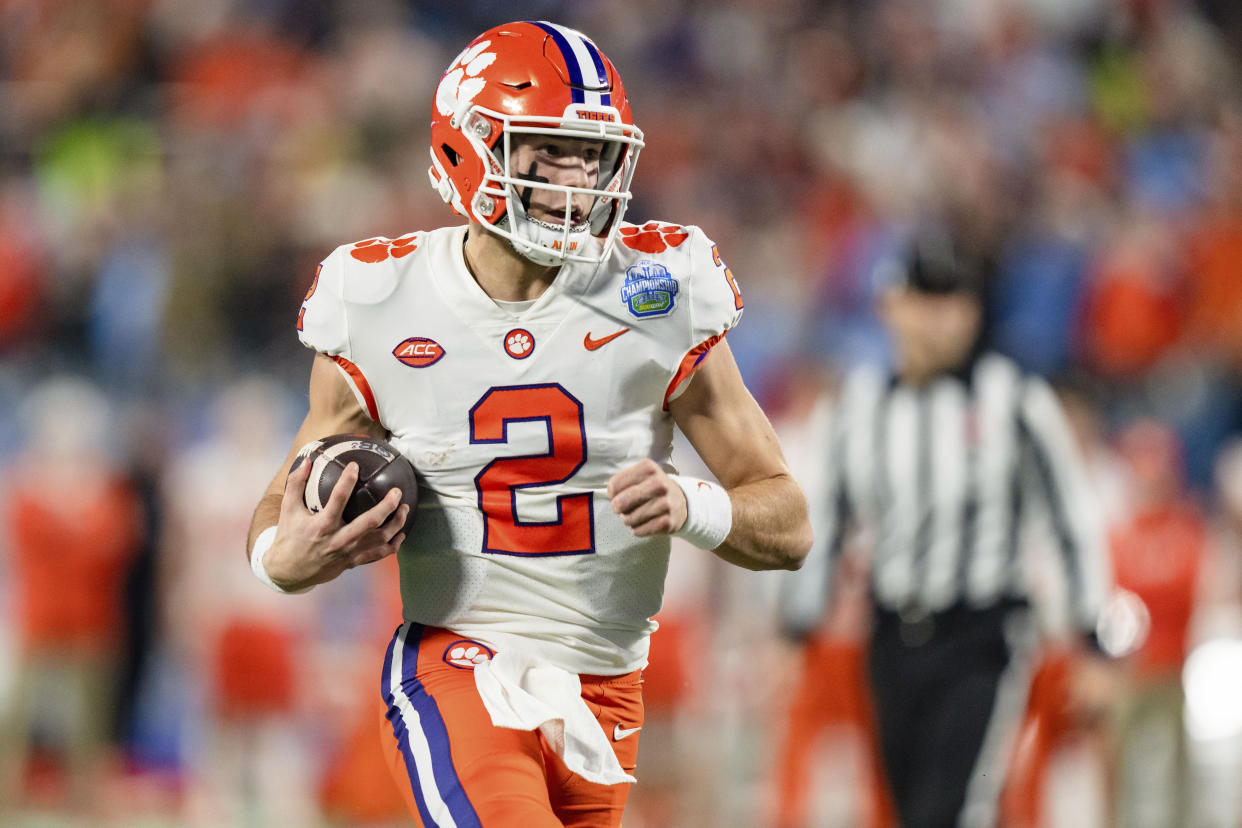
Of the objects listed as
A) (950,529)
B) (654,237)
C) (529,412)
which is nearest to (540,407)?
(529,412)

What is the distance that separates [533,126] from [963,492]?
254 cm

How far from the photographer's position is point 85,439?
7.73 meters

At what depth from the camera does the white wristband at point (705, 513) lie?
99.0 inches

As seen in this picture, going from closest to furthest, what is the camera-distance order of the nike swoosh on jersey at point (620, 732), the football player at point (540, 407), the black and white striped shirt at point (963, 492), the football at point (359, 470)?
the football at point (359, 470) → the football player at point (540, 407) → the nike swoosh on jersey at point (620, 732) → the black and white striped shirt at point (963, 492)

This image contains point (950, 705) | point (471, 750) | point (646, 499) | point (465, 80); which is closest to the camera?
point (646, 499)

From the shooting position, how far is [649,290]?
9.00ft

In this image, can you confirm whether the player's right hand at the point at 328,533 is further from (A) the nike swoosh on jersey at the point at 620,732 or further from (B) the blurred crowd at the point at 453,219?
(B) the blurred crowd at the point at 453,219

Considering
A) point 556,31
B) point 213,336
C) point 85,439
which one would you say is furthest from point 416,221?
point 556,31

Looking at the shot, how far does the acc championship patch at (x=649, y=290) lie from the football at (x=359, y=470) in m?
0.46

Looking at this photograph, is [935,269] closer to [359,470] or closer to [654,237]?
[654,237]

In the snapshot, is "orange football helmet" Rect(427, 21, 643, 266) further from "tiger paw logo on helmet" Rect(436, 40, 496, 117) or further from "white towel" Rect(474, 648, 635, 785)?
"white towel" Rect(474, 648, 635, 785)

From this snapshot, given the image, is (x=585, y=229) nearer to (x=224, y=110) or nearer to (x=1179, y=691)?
(x=1179, y=691)

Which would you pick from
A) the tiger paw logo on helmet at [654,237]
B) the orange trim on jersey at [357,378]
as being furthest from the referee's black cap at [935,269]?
the orange trim on jersey at [357,378]

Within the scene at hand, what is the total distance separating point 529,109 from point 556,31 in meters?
0.20
